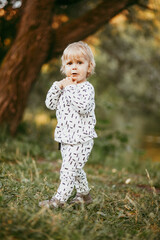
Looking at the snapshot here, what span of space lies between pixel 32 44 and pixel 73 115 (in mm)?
3305

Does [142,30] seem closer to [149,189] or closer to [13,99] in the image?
[13,99]

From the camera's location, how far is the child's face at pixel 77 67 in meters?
2.90

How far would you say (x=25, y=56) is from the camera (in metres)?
5.75

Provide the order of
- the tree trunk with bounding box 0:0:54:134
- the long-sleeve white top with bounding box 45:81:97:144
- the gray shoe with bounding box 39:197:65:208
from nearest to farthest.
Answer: the gray shoe with bounding box 39:197:65:208
the long-sleeve white top with bounding box 45:81:97:144
the tree trunk with bounding box 0:0:54:134

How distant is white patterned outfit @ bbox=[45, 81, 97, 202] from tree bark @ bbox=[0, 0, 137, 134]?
3.12 metres

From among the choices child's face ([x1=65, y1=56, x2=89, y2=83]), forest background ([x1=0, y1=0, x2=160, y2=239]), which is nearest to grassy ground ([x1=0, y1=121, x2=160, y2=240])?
forest background ([x1=0, y1=0, x2=160, y2=239])

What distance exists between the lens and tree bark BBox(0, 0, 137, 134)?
5.63 m

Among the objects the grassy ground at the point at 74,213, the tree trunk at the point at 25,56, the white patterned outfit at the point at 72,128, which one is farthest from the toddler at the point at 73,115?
the tree trunk at the point at 25,56

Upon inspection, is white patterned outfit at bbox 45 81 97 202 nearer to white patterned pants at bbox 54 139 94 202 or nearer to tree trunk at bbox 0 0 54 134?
white patterned pants at bbox 54 139 94 202

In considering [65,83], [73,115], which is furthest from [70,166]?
[65,83]

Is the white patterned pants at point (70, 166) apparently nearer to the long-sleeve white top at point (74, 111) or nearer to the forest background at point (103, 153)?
the long-sleeve white top at point (74, 111)

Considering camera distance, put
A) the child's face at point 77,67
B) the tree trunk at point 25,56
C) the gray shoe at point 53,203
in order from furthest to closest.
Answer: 1. the tree trunk at point 25,56
2. the child's face at point 77,67
3. the gray shoe at point 53,203

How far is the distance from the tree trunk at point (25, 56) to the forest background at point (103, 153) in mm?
330

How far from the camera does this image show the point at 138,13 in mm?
7039
